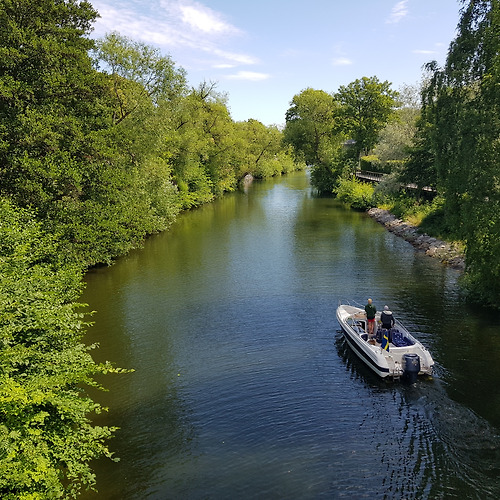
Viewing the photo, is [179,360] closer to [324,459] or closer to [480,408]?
[324,459]

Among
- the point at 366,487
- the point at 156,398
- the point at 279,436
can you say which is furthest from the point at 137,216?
the point at 366,487

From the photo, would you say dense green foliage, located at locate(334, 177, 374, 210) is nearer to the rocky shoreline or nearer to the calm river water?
the rocky shoreline

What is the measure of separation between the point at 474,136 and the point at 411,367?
9802mm

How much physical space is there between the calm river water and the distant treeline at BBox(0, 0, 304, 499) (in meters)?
1.74

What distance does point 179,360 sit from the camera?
15.7 meters

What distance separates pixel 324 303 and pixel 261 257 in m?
9.07

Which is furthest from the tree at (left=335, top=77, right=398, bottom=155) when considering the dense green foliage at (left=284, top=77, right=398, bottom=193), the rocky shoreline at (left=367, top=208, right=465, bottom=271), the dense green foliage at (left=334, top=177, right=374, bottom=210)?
the rocky shoreline at (left=367, top=208, right=465, bottom=271)

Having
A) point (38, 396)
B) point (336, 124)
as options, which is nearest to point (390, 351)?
point (38, 396)

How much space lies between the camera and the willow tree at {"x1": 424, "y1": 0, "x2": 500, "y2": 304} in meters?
16.0

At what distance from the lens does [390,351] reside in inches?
559

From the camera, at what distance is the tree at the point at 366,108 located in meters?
60.3

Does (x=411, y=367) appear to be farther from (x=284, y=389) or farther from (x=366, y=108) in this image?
(x=366, y=108)

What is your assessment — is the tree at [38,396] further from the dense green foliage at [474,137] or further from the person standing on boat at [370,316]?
the dense green foliage at [474,137]

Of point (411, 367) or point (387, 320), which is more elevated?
point (387, 320)
